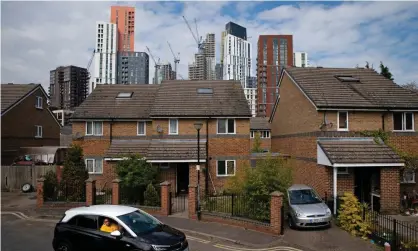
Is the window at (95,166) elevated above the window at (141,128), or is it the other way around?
the window at (141,128)

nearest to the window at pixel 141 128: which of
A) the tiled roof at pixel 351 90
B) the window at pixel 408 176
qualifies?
the tiled roof at pixel 351 90

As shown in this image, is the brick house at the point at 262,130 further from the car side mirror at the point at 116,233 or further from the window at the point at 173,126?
the car side mirror at the point at 116,233

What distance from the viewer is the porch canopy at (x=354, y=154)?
16.4m

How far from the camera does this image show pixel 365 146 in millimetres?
17781

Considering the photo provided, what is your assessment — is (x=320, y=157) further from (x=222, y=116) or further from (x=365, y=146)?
(x=222, y=116)

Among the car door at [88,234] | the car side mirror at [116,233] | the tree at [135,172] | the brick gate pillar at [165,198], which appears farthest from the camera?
the tree at [135,172]

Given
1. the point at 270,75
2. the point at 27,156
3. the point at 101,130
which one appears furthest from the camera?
the point at 270,75

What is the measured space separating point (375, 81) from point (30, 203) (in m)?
23.5

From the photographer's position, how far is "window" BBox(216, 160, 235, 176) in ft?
73.2

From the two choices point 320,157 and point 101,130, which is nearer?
point 320,157

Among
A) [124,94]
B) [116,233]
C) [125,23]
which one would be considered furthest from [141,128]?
[125,23]

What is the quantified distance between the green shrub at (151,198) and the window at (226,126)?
765 cm

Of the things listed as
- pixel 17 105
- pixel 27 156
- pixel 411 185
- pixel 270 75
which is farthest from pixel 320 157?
pixel 270 75

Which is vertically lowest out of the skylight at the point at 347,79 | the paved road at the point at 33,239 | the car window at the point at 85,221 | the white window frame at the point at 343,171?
the paved road at the point at 33,239
